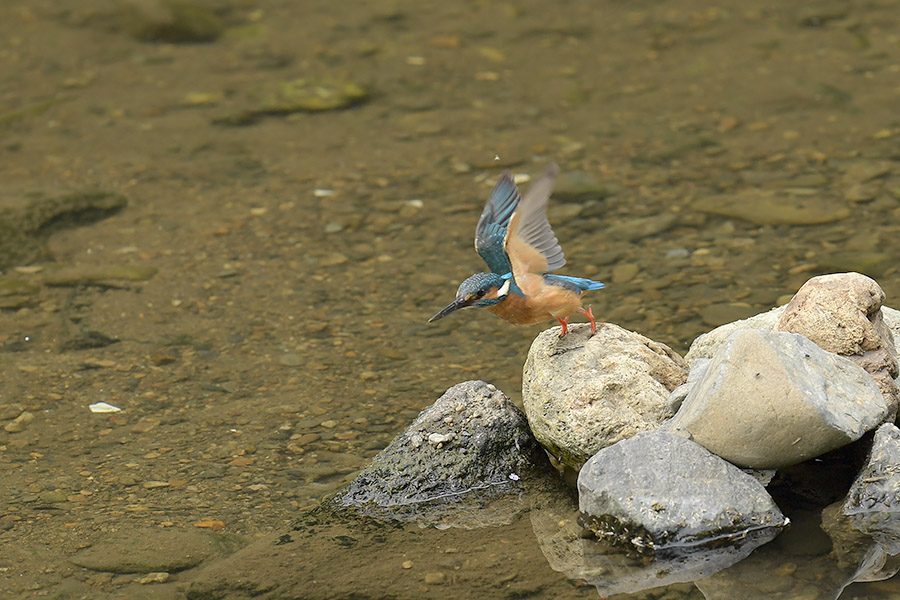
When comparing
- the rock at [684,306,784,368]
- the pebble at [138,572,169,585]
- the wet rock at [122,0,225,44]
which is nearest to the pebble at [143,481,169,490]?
the pebble at [138,572,169,585]

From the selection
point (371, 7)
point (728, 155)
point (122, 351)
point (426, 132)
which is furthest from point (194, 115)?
point (728, 155)

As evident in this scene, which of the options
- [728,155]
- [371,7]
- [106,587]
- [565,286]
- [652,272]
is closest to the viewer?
[106,587]

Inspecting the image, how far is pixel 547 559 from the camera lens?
418 centimetres

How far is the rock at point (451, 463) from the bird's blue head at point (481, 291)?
0.48 meters

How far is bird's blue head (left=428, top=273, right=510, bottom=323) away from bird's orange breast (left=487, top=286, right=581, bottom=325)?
0.05 metres

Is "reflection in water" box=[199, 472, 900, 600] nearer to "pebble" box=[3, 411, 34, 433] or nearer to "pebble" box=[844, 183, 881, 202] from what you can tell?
"pebble" box=[3, 411, 34, 433]

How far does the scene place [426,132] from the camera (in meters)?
8.63

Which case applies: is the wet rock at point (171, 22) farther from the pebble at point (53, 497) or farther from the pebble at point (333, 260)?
the pebble at point (53, 497)

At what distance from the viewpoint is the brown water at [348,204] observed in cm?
515

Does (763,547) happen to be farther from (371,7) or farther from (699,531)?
(371,7)

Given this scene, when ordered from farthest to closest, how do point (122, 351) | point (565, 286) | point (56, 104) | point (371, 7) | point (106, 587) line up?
point (371, 7), point (56, 104), point (122, 351), point (565, 286), point (106, 587)

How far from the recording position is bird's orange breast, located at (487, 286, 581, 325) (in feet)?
14.9

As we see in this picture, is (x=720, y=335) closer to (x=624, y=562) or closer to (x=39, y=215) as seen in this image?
(x=624, y=562)

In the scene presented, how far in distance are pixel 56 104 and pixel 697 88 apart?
17.1ft
